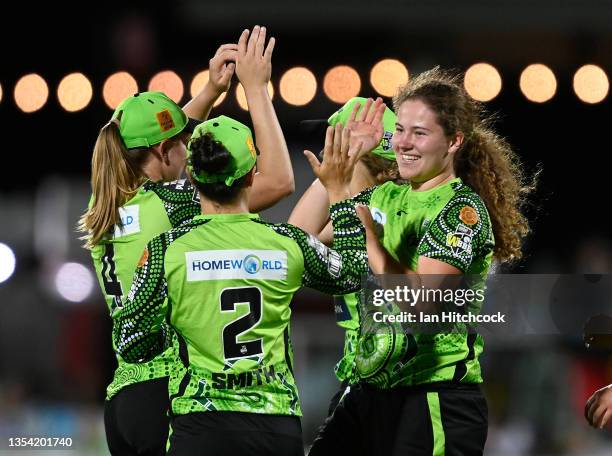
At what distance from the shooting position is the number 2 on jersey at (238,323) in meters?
2.70

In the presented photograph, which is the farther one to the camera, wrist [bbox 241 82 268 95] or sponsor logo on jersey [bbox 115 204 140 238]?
wrist [bbox 241 82 268 95]

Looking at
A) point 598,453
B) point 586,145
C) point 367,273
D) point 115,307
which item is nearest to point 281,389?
point 367,273

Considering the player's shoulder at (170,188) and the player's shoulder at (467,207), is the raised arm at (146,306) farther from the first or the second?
the player's shoulder at (467,207)

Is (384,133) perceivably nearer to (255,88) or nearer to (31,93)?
(255,88)

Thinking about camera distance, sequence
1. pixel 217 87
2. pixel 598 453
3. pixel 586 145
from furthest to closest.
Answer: pixel 586 145
pixel 598 453
pixel 217 87

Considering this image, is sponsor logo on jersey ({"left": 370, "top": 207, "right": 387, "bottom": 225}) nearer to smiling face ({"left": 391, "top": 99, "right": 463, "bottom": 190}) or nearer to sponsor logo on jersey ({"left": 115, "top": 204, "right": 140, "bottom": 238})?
smiling face ({"left": 391, "top": 99, "right": 463, "bottom": 190})

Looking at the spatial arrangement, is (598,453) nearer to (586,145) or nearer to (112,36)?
(586,145)

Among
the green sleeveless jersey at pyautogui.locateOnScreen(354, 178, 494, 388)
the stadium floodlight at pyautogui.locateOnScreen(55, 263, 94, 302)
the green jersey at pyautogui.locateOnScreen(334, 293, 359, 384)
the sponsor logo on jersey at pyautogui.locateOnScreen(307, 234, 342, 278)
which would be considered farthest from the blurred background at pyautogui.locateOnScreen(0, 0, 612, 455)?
the sponsor logo on jersey at pyautogui.locateOnScreen(307, 234, 342, 278)

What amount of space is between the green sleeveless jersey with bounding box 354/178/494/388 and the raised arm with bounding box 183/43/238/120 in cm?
79

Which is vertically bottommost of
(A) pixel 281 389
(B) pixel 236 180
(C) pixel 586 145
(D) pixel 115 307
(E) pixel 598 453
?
(E) pixel 598 453

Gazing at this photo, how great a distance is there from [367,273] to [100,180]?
0.89 metres

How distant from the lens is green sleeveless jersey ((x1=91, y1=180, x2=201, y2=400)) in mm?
3203

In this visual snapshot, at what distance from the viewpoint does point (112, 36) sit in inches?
295

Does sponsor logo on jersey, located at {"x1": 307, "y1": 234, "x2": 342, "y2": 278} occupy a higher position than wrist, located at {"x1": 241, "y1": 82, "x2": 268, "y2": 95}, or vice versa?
wrist, located at {"x1": 241, "y1": 82, "x2": 268, "y2": 95}
